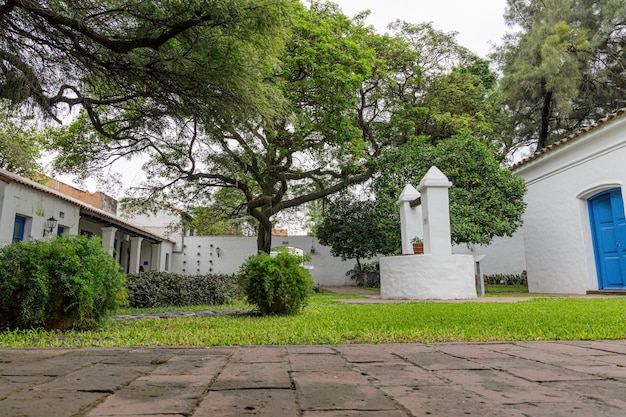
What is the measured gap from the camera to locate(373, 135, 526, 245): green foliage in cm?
1085

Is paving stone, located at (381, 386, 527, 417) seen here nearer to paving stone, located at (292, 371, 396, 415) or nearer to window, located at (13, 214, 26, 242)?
paving stone, located at (292, 371, 396, 415)

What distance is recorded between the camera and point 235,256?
2153cm

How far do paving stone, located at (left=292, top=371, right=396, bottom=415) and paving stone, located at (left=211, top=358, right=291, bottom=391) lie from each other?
0.08 meters

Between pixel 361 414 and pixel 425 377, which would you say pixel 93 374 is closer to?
pixel 361 414

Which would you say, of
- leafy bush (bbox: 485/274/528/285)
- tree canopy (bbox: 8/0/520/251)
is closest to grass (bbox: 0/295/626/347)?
tree canopy (bbox: 8/0/520/251)

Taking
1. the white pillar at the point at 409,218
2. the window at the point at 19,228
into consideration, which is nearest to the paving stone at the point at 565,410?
the white pillar at the point at 409,218

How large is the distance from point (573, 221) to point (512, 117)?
723cm

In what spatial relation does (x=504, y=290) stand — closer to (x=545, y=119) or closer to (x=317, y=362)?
(x=545, y=119)

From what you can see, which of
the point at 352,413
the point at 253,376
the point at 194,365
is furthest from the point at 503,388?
the point at 194,365

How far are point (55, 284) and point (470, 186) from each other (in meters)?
10.2

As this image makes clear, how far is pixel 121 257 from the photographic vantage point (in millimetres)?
20078

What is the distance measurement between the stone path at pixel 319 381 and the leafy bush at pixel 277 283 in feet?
9.72

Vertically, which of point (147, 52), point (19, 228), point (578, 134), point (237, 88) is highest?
point (578, 134)

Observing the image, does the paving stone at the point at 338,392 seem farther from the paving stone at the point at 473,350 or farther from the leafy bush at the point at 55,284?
the leafy bush at the point at 55,284
